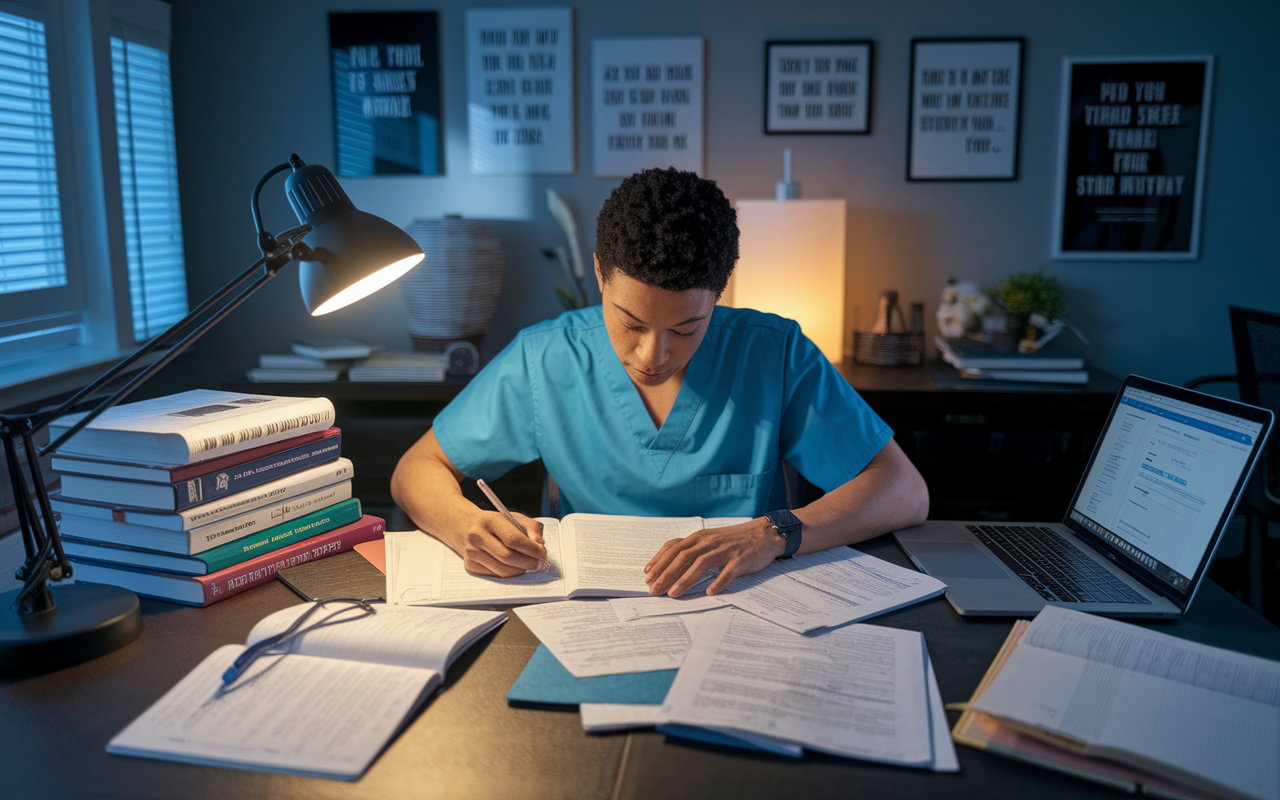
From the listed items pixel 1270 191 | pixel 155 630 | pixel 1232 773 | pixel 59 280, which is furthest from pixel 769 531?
pixel 1270 191

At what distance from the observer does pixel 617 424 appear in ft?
5.02

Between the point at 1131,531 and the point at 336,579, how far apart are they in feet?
3.46

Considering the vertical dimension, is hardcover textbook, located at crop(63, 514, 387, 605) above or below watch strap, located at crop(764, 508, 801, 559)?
below

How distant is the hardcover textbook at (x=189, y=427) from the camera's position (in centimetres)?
104

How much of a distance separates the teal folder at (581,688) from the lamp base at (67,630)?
46 centimetres

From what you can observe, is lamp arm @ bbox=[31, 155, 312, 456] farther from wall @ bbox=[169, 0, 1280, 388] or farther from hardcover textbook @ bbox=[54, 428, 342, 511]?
wall @ bbox=[169, 0, 1280, 388]

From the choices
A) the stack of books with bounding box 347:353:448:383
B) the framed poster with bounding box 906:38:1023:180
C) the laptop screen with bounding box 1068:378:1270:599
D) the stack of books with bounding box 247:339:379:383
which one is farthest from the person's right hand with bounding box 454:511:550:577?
the framed poster with bounding box 906:38:1023:180

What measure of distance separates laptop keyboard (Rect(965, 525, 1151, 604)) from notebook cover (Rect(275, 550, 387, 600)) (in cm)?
84

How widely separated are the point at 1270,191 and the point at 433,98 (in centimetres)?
267

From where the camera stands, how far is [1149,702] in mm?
774

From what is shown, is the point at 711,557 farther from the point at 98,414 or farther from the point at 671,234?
the point at 98,414

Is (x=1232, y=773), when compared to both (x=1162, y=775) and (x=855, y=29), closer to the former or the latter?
(x=1162, y=775)

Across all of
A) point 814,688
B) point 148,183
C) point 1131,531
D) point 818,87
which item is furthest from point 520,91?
point 814,688

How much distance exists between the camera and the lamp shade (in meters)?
0.98
